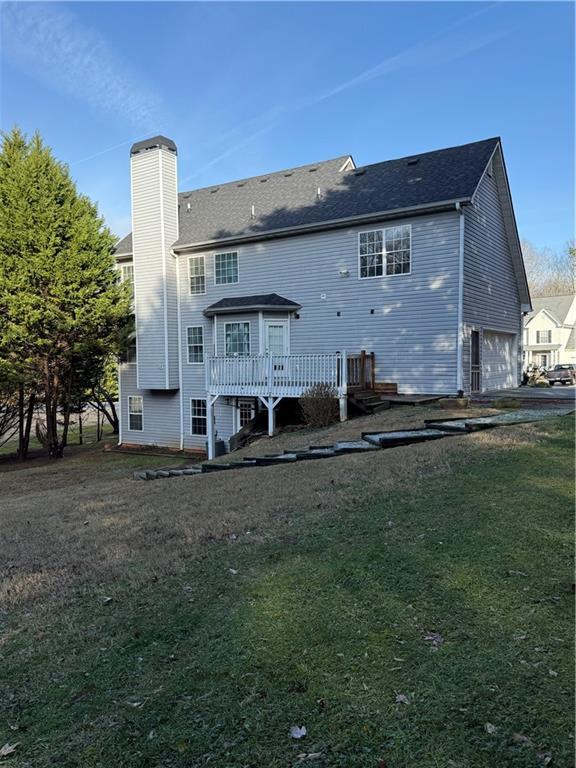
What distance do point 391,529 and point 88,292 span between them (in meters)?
14.9

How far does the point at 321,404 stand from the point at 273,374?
186 cm

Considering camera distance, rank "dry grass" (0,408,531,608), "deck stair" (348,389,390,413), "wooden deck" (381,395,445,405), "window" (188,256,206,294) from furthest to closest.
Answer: "window" (188,256,206,294)
"deck stair" (348,389,390,413)
"wooden deck" (381,395,445,405)
"dry grass" (0,408,531,608)

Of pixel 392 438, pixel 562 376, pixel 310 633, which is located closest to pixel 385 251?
pixel 392 438

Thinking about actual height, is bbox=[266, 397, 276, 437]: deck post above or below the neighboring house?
below

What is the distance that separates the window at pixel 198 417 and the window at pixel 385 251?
745 centimetres

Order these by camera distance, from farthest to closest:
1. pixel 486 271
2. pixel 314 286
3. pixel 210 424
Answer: pixel 314 286 → pixel 210 424 → pixel 486 271

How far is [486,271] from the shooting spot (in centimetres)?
1511

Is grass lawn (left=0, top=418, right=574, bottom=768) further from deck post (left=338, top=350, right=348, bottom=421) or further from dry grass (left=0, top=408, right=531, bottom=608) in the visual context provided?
deck post (left=338, top=350, right=348, bottom=421)

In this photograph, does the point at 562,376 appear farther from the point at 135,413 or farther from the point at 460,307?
the point at 135,413

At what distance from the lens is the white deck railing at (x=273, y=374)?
42.5ft

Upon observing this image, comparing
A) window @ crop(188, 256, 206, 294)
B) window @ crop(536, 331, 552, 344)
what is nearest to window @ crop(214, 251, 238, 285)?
window @ crop(188, 256, 206, 294)

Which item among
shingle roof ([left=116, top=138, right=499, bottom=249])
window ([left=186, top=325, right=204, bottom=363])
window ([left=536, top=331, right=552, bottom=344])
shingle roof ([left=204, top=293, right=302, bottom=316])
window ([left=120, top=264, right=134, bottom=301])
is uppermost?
shingle roof ([left=116, top=138, right=499, bottom=249])

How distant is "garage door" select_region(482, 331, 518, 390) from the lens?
52.5 ft

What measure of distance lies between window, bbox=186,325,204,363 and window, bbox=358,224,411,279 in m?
6.41
